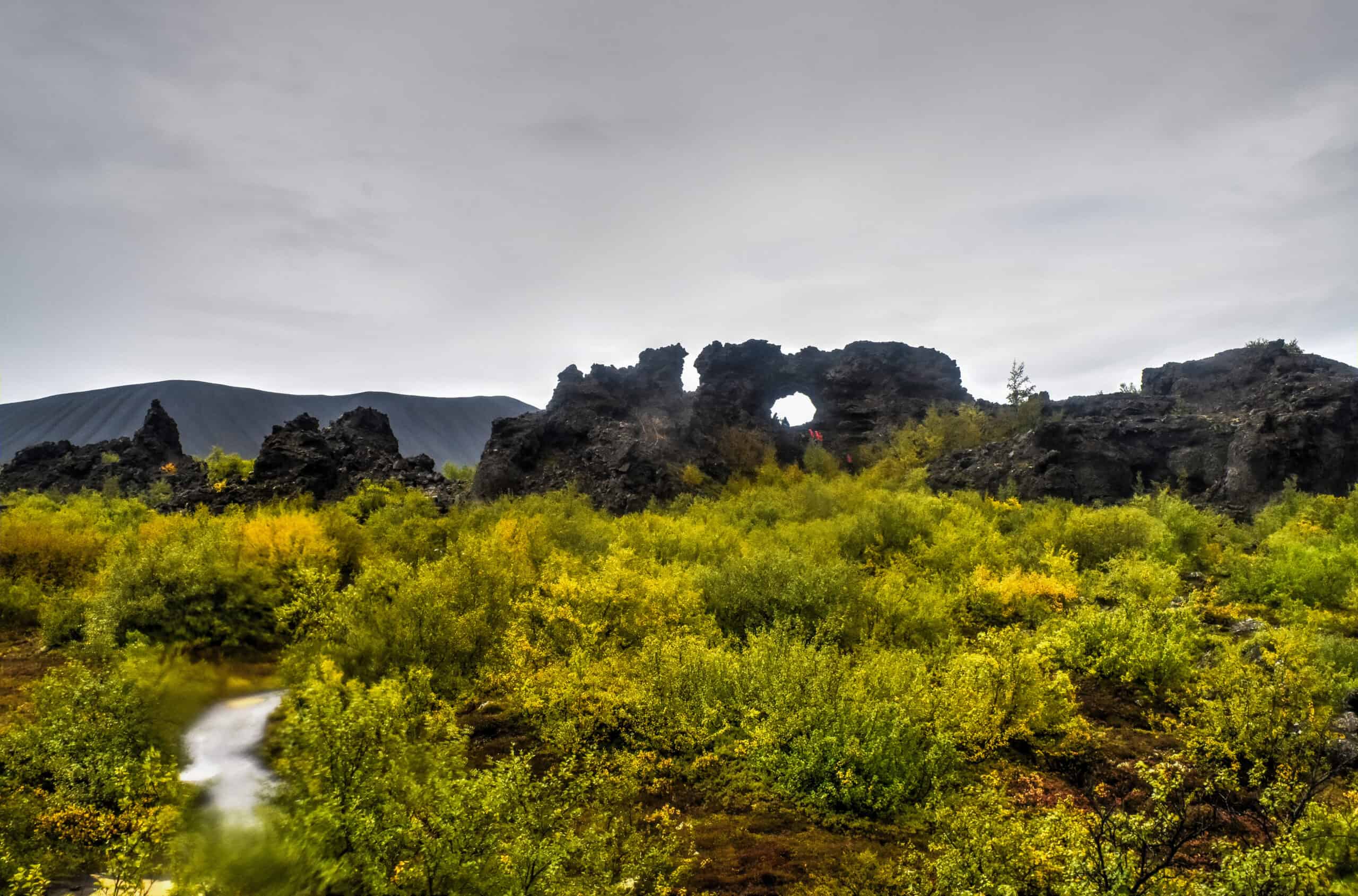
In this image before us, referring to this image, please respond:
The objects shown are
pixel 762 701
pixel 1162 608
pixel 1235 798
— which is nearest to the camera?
pixel 1235 798

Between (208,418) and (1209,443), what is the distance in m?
130

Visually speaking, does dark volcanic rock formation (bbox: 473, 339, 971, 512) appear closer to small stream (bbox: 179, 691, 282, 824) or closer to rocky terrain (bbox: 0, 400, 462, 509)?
rocky terrain (bbox: 0, 400, 462, 509)

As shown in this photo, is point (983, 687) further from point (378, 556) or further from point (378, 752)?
point (378, 556)

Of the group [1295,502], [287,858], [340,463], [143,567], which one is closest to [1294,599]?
[1295,502]

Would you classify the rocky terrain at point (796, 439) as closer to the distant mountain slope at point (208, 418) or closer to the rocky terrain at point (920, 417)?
the rocky terrain at point (920, 417)

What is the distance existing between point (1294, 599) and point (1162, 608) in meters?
4.66

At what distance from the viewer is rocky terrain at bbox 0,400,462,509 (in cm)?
3462

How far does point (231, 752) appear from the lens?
8297mm

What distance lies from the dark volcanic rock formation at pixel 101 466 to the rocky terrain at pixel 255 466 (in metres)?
0.07

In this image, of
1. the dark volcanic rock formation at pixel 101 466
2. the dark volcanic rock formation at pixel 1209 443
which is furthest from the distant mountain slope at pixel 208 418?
the dark volcanic rock formation at pixel 1209 443

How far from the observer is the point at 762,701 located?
26.8 feet

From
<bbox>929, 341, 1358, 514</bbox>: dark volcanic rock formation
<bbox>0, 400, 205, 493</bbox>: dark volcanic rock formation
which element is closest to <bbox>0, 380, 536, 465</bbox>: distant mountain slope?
<bbox>0, 400, 205, 493</bbox>: dark volcanic rock formation

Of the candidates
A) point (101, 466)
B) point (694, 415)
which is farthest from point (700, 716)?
point (101, 466)

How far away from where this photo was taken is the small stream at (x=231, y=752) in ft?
20.9
